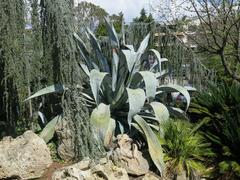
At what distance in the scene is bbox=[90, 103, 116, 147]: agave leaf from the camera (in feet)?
20.6

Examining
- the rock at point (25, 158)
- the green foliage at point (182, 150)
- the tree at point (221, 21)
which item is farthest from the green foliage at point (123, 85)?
the tree at point (221, 21)

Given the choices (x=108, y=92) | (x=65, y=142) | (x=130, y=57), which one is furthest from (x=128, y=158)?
(x=130, y=57)

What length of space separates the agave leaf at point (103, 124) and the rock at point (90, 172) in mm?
548

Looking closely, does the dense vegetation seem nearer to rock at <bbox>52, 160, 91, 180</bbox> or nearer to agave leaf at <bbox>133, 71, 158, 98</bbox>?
agave leaf at <bbox>133, 71, 158, 98</bbox>

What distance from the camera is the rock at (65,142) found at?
617 centimetres

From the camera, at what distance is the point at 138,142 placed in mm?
6707

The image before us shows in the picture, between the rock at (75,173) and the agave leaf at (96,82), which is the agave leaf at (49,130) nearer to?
the agave leaf at (96,82)

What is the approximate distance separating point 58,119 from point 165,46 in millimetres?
2549

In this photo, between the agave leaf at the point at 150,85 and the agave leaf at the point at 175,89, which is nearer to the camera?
the agave leaf at the point at 150,85

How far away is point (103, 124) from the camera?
632 centimetres

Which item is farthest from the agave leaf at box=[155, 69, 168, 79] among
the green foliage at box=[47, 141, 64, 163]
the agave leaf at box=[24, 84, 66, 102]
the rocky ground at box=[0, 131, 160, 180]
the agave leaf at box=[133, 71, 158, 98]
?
the green foliage at box=[47, 141, 64, 163]

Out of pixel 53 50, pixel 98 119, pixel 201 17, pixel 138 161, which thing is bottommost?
pixel 138 161

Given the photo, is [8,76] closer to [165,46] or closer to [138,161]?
[138,161]

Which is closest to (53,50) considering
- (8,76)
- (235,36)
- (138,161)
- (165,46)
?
(8,76)
